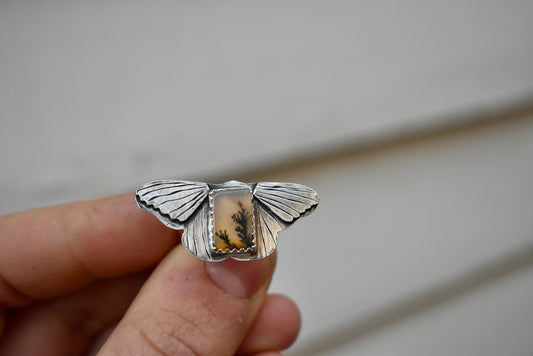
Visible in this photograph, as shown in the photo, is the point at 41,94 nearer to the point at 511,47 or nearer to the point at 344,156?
the point at 344,156

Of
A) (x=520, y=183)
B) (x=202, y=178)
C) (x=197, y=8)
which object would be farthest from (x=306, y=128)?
(x=520, y=183)

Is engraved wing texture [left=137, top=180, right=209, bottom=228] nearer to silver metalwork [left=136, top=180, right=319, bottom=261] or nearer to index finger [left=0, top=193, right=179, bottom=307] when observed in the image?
silver metalwork [left=136, top=180, right=319, bottom=261]

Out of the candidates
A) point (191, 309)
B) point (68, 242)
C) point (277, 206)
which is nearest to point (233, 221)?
point (277, 206)

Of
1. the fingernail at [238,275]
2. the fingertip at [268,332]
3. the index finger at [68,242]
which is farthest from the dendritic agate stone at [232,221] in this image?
the fingertip at [268,332]

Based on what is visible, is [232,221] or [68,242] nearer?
[232,221]

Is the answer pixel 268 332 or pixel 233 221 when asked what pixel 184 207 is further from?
pixel 268 332

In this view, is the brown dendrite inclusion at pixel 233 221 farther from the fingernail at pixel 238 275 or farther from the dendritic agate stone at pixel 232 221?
the fingernail at pixel 238 275
